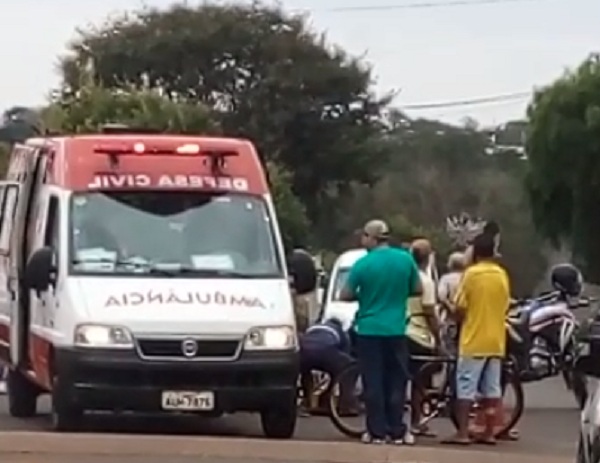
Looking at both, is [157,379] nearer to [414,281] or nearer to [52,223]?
[52,223]

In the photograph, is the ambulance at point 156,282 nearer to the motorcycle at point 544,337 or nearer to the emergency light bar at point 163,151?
the emergency light bar at point 163,151

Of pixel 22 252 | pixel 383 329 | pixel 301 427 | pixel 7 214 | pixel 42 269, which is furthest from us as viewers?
pixel 7 214

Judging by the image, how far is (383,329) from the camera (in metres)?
16.2

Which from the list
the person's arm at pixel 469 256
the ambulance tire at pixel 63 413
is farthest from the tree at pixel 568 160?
the ambulance tire at pixel 63 413

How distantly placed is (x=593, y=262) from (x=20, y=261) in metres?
36.2

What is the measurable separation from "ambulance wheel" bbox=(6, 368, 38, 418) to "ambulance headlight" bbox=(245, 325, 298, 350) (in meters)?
4.00

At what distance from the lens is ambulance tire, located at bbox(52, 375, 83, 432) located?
16547 millimetres

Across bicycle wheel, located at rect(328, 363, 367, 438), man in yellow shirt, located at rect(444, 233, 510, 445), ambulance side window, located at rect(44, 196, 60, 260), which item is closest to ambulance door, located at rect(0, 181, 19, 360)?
ambulance side window, located at rect(44, 196, 60, 260)

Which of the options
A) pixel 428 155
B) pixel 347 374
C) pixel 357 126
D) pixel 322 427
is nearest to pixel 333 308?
pixel 322 427

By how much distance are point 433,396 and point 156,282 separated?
2.68m

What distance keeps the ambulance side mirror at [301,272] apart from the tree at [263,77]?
3880cm

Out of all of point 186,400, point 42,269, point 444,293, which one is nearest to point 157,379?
point 186,400

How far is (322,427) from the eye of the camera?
63.5 feet

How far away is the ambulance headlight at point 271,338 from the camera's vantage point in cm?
1650
